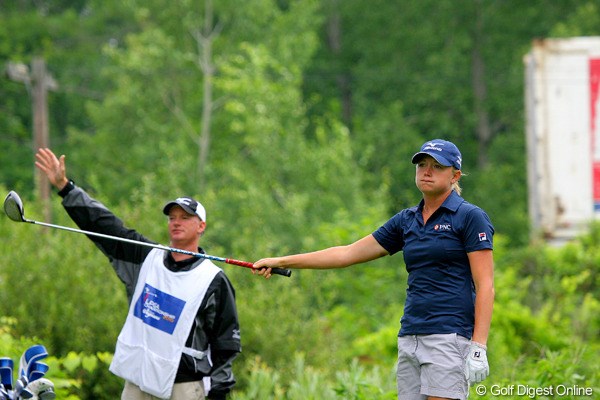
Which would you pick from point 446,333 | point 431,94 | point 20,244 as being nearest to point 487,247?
point 446,333

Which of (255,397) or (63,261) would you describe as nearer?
(255,397)

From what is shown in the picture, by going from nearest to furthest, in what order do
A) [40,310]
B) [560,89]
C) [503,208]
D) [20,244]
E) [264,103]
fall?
[40,310] < [20,244] < [560,89] < [264,103] < [503,208]

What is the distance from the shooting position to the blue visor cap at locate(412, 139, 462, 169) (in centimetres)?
612

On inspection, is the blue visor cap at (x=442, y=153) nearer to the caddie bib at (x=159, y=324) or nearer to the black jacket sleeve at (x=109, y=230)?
the caddie bib at (x=159, y=324)

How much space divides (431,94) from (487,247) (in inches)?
1251

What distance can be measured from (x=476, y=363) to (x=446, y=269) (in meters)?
0.47

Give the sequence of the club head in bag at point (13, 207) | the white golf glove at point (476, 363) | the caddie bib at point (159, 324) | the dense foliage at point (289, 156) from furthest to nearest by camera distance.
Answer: the dense foliage at point (289, 156) < the club head in bag at point (13, 207) < the caddie bib at point (159, 324) < the white golf glove at point (476, 363)

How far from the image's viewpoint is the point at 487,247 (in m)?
5.97

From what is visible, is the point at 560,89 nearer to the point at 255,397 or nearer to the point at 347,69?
the point at 255,397

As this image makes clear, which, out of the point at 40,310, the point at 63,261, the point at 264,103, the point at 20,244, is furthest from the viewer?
the point at 264,103

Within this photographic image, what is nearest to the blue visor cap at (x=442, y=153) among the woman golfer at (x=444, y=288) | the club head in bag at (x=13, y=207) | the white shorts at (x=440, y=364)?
the woman golfer at (x=444, y=288)

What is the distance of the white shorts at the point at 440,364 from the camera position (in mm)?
5934

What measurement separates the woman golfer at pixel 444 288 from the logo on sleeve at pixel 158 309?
1439 millimetres

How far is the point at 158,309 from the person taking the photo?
7.06 metres
